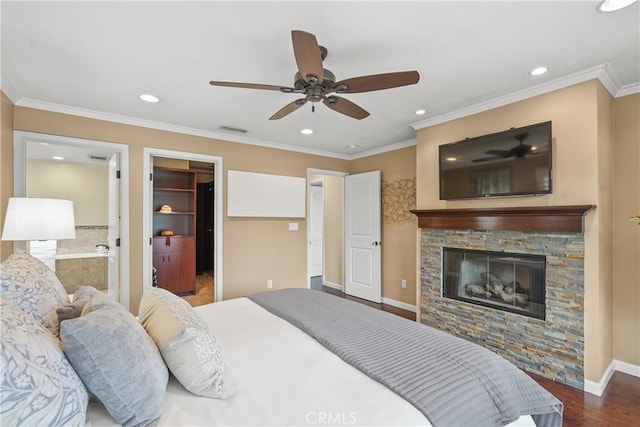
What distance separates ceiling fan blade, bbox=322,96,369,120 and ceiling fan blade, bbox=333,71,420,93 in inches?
5.4

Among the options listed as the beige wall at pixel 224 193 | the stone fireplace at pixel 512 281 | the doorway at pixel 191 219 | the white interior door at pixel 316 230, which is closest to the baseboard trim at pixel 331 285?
the white interior door at pixel 316 230

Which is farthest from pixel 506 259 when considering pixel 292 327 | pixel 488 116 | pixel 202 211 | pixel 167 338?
pixel 202 211

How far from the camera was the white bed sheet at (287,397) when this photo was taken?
1.02 meters

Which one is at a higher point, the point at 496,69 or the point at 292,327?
the point at 496,69

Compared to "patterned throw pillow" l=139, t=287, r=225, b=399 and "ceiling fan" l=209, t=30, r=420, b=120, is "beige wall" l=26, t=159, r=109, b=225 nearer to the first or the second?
"ceiling fan" l=209, t=30, r=420, b=120

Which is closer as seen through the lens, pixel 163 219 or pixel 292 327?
pixel 292 327

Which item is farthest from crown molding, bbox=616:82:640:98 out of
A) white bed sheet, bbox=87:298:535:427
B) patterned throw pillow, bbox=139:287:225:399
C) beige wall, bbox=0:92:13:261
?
beige wall, bbox=0:92:13:261

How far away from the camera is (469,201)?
3.12 meters

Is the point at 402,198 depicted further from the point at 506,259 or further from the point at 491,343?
the point at 491,343

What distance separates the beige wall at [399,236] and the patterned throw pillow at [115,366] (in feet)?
12.4

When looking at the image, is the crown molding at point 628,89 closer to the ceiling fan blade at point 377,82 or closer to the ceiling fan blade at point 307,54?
the ceiling fan blade at point 377,82

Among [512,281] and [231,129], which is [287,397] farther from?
[231,129]

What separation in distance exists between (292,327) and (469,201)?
7.63 feet

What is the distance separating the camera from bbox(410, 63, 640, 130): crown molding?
2.31m
